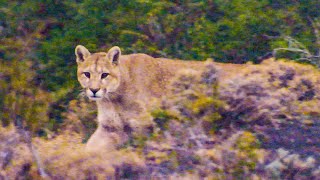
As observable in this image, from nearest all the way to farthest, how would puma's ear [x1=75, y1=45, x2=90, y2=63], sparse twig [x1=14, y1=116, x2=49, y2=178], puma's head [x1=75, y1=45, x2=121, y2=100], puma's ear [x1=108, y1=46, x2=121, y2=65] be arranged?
sparse twig [x1=14, y1=116, x2=49, y2=178], puma's head [x1=75, y1=45, x2=121, y2=100], puma's ear [x1=108, y1=46, x2=121, y2=65], puma's ear [x1=75, y1=45, x2=90, y2=63]

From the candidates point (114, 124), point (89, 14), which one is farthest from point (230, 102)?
point (89, 14)

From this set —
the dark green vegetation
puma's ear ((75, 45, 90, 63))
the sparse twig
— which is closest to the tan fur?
puma's ear ((75, 45, 90, 63))

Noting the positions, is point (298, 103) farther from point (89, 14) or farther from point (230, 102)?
point (89, 14)

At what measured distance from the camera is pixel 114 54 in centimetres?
1025

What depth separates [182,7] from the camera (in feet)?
41.0

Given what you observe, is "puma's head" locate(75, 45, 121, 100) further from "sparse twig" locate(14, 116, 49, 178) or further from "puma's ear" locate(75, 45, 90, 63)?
"sparse twig" locate(14, 116, 49, 178)

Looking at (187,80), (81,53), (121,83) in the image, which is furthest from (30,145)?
(81,53)

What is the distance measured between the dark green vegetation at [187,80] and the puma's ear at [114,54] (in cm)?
75

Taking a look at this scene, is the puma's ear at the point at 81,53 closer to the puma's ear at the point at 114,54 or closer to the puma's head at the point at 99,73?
the puma's head at the point at 99,73

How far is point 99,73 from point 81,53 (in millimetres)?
415

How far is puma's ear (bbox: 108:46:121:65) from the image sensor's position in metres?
10.2

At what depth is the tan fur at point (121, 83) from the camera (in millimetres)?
9984

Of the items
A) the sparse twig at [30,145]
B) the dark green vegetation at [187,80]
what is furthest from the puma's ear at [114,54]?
the sparse twig at [30,145]

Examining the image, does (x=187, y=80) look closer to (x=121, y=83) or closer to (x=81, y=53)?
(x=121, y=83)
